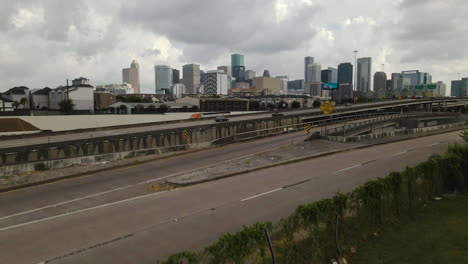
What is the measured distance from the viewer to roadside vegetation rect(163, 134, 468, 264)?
738 cm

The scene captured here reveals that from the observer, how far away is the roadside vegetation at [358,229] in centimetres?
738

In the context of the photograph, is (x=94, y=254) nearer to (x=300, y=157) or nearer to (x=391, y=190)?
(x=391, y=190)

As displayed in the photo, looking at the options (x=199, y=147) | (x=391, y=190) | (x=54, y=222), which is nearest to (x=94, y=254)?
(x=54, y=222)

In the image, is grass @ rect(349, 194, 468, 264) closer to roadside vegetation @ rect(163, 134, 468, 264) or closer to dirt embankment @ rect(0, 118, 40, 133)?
roadside vegetation @ rect(163, 134, 468, 264)

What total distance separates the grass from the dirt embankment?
50491 millimetres

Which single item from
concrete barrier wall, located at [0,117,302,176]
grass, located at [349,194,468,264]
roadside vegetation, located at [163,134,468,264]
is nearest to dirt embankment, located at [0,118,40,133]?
concrete barrier wall, located at [0,117,302,176]

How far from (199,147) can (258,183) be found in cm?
1454

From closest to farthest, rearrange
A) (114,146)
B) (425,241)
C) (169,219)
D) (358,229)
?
(358,229), (425,241), (169,219), (114,146)

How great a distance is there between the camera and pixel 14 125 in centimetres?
4806

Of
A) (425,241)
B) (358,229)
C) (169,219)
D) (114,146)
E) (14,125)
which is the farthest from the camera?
(14,125)

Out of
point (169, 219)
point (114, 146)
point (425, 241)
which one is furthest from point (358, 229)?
point (114, 146)

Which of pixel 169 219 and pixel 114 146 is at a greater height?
pixel 114 146

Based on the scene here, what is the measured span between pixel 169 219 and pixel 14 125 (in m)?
45.9

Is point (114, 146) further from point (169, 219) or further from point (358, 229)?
point (358, 229)
